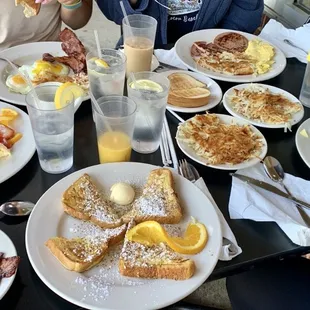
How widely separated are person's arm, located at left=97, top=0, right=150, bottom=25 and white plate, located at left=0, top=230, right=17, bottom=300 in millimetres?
1279

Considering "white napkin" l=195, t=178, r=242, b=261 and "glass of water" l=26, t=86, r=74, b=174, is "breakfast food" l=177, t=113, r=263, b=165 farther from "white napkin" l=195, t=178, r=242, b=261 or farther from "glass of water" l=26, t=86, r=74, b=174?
"glass of water" l=26, t=86, r=74, b=174

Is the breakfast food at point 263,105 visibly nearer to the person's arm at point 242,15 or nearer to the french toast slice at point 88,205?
the french toast slice at point 88,205

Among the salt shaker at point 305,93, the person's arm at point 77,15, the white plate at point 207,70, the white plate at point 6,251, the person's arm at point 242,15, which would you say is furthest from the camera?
the person's arm at point 242,15

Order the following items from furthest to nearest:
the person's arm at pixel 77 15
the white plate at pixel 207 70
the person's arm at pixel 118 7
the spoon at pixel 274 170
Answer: the person's arm at pixel 118 7
the person's arm at pixel 77 15
the white plate at pixel 207 70
the spoon at pixel 274 170

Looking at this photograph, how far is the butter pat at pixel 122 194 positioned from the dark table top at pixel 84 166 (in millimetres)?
165

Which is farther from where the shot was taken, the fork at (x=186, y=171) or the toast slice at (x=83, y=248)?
the fork at (x=186, y=171)

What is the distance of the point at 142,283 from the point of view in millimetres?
804

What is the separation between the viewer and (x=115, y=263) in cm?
85

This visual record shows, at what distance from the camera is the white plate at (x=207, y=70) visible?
60.7 inches

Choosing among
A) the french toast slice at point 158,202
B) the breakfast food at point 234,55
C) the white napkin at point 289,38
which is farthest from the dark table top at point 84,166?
the white napkin at point 289,38

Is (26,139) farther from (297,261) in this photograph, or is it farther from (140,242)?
(297,261)

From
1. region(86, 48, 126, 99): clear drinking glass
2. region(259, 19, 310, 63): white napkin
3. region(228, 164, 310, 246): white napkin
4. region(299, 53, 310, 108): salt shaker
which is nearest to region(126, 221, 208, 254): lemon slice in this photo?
region(228, 164, 310, 246): white napkin

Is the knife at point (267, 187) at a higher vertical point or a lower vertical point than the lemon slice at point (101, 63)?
lower

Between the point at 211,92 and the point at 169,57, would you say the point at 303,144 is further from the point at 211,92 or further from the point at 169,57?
the point at 169,57
